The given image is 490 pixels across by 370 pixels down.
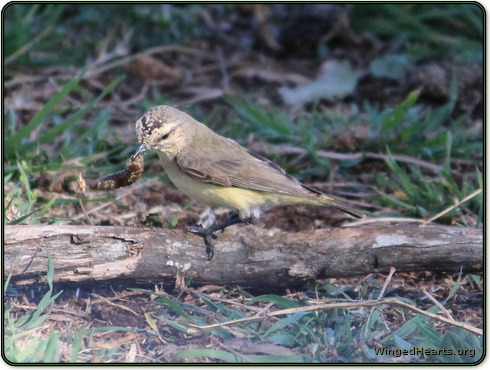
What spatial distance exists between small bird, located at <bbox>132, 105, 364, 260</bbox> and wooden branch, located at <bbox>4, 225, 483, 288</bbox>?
45cm

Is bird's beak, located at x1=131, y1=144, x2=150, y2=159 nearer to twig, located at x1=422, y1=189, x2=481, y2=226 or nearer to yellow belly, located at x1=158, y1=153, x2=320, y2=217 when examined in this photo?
yellow belly, located at x1=158, y1=153, x2=320, y2=217

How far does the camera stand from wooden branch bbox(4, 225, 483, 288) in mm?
4410

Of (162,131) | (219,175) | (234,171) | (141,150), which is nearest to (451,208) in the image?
(234,171)

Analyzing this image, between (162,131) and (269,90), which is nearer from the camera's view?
(162,131)

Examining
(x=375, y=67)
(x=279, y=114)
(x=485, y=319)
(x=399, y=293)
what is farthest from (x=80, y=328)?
(x=375, y=67)

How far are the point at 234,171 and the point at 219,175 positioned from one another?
14cm

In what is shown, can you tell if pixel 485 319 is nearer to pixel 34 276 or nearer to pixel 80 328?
pixel 80 328

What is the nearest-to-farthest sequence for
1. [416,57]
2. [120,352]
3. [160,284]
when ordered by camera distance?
[120,352] < [160,284] < [416,57]

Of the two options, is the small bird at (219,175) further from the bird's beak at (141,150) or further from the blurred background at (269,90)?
the blurred background at (269,90)

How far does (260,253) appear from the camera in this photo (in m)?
4.72

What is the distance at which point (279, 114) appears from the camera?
7.66 metres

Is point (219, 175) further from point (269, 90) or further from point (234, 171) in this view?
point (269, 90)

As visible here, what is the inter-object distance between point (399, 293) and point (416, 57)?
450 cm

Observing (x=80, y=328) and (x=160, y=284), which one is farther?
(x=160, y=284)
